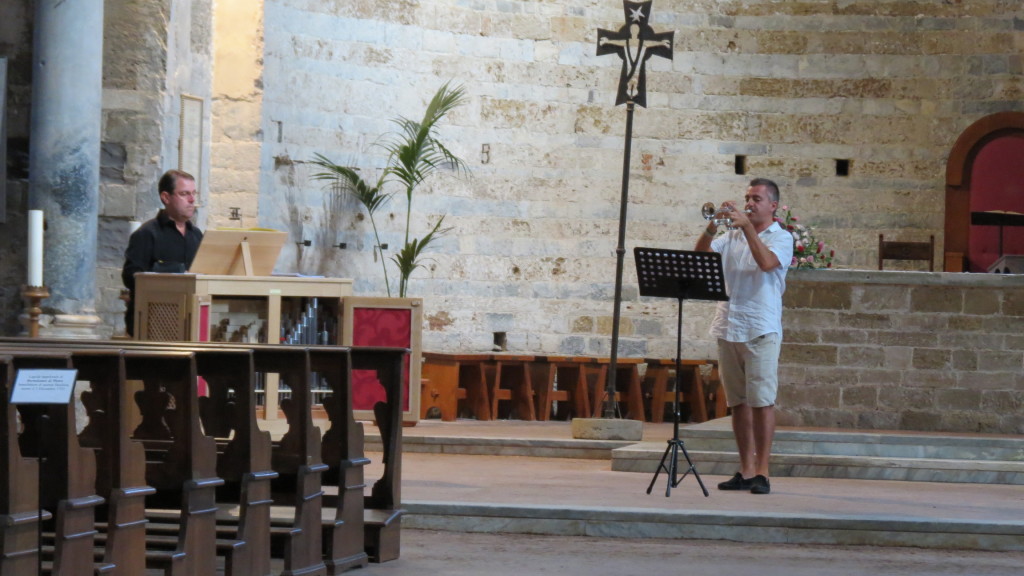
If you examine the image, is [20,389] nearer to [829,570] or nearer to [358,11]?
[829,570]

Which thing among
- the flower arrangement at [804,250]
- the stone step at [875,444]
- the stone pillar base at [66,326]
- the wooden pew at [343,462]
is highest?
the flower arrangement at [804,250]

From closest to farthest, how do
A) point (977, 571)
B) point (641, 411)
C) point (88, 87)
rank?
1. point (977, 571)
2. point (88, 87)
3. point (641, 411)

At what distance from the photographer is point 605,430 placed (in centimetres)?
839

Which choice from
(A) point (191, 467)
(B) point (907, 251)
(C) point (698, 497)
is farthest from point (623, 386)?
(A) point (191, 467)

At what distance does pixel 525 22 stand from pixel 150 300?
5.64 meters

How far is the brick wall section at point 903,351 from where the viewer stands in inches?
324

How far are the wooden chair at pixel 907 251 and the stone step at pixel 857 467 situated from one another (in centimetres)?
432

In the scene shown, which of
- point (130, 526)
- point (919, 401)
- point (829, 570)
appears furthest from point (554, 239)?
point (130, 526)

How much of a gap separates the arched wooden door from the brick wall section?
3275 millimetres

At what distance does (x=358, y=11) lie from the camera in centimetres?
1052

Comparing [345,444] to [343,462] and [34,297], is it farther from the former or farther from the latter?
[34,297]

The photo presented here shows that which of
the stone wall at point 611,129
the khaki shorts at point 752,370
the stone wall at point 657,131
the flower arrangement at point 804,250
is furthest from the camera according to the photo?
the stone wall at point 657,131

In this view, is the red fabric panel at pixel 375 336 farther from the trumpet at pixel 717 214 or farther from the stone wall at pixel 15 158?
the trumpet at pixel 717 214

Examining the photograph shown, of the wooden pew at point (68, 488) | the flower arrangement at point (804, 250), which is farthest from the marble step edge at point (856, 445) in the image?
the wooden pew at point (68, 488)
